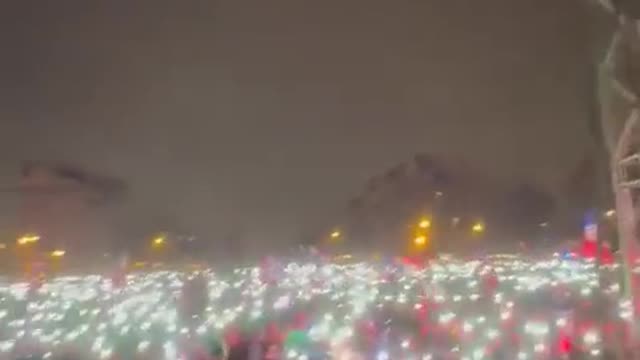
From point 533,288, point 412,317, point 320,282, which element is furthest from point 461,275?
point 412,317

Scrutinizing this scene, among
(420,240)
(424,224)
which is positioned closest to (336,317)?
(420,240)

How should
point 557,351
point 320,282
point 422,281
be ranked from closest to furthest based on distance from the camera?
point 557,351 < point 422,281 < point 320,282

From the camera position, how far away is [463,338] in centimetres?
1116

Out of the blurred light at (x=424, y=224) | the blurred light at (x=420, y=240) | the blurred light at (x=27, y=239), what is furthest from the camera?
the blurred light at (x=424, y=224)

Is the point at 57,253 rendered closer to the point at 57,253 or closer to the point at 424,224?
the point at 57,253

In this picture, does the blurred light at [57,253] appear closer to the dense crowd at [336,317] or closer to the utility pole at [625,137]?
the dense crowd at [336,317]

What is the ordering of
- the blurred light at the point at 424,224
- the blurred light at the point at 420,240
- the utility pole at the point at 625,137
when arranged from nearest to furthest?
1. the utility pole at the point at 625,137
2. the blurred light at the point at 420,240
3. the blurred light at the point at 424,224

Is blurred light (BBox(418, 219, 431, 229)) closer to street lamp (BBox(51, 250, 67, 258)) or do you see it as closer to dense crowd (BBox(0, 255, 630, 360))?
dense crowd (BBox(0, 255, 630, 360))

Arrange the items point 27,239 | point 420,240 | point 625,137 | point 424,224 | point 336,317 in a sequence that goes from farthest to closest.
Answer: point 424,224 → point 420,240 → point 27,239 → point 336,317 → point 625,137

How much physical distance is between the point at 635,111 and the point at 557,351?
3.40 m

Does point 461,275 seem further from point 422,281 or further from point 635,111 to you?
point 635,111

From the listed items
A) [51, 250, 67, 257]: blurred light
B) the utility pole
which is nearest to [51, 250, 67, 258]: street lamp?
[51, 250, 67, 257]: blurred light

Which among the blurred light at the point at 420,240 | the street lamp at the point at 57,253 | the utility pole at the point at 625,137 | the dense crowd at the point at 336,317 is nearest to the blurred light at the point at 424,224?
the blurred light at the point at 420,240

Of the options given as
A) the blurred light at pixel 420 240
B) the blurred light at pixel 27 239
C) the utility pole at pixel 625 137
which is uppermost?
the blurred light at pixel 420 240
